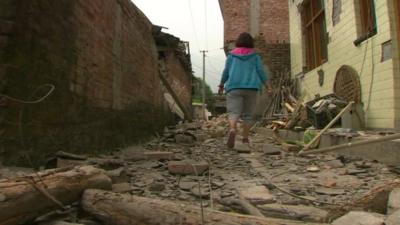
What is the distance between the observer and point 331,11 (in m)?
7.85

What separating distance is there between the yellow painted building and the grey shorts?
1895mm

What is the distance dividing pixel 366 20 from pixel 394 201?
4.97m

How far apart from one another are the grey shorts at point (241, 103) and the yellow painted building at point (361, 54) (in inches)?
74.6

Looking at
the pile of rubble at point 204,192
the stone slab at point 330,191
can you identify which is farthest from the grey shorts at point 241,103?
the stone slab at point 330,191

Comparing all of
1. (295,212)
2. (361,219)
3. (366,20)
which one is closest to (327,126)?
(366,20)

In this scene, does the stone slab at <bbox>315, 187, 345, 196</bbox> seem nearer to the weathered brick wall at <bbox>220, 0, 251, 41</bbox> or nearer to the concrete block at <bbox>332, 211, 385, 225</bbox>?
the concrete block at <bbox>332, 211, 385, 225</bbox>

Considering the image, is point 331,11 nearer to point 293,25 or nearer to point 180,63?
point 293,25

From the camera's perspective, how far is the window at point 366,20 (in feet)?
20.1

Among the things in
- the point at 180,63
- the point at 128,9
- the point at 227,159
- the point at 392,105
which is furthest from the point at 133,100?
the point at 180,63

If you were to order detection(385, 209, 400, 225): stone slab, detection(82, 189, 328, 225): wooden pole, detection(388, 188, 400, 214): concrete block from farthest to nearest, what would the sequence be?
detection(388, 188, 400, 214): concrete block
detection(82, 189, 328, 225): wooden pole
detection(385, 209, 400, 225): stone slab

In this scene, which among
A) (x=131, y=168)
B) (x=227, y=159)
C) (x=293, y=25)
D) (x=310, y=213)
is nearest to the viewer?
(x=310, y=213)

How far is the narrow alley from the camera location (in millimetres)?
2312

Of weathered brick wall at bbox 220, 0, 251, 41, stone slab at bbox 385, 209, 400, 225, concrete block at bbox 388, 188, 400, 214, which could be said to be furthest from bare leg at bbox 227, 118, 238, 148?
weathered brick wall at bbox 220, 0, 251, 41

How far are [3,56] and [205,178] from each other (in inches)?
87.9
